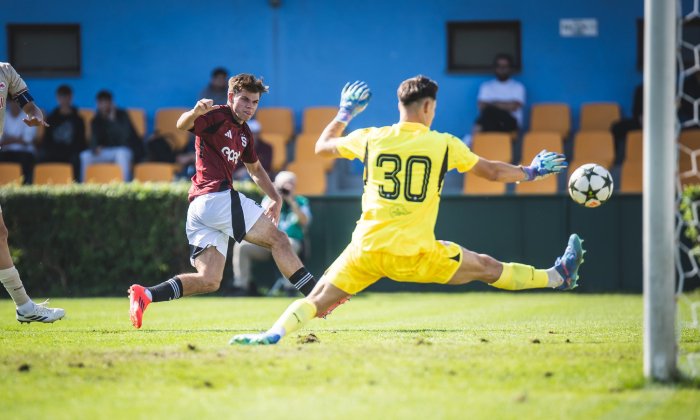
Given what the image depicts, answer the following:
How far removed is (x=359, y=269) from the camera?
23.4 ft

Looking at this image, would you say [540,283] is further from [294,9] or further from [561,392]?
[294,9]

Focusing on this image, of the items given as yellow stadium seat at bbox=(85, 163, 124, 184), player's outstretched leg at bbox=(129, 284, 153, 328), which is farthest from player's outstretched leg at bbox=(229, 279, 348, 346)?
yellow stadium seat at bbox=(85, 163, 124, 184)

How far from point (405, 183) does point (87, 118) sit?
13150mm

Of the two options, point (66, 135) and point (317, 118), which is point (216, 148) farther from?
point (66, 135)

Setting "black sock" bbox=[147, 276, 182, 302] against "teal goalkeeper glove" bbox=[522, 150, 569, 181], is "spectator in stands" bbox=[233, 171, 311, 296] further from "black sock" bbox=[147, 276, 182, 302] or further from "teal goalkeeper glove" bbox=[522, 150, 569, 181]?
"teal goalkeeper glove" bbox=[522, 150, 569, 181]

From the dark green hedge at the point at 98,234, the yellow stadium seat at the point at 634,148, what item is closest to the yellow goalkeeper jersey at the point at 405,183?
the dark green hedge at the point at 98,234

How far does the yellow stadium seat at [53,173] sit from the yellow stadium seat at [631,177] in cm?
925

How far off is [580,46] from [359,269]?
1321cm

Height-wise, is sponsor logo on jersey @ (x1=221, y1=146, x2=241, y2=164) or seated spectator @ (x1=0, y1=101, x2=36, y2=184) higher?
seated spectator @ (x1=0, y1=101, x2=36, y2=184)

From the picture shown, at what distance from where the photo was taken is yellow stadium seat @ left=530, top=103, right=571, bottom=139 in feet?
59.9

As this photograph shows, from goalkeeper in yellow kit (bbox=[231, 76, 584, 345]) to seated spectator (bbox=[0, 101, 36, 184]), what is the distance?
1188 cm

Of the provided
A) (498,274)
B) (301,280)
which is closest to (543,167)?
(498,274)

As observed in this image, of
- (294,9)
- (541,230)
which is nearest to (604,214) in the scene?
(541,230)

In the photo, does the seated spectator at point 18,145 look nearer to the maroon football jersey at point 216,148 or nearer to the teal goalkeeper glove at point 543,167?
the maroon football jersey at point 216,148
